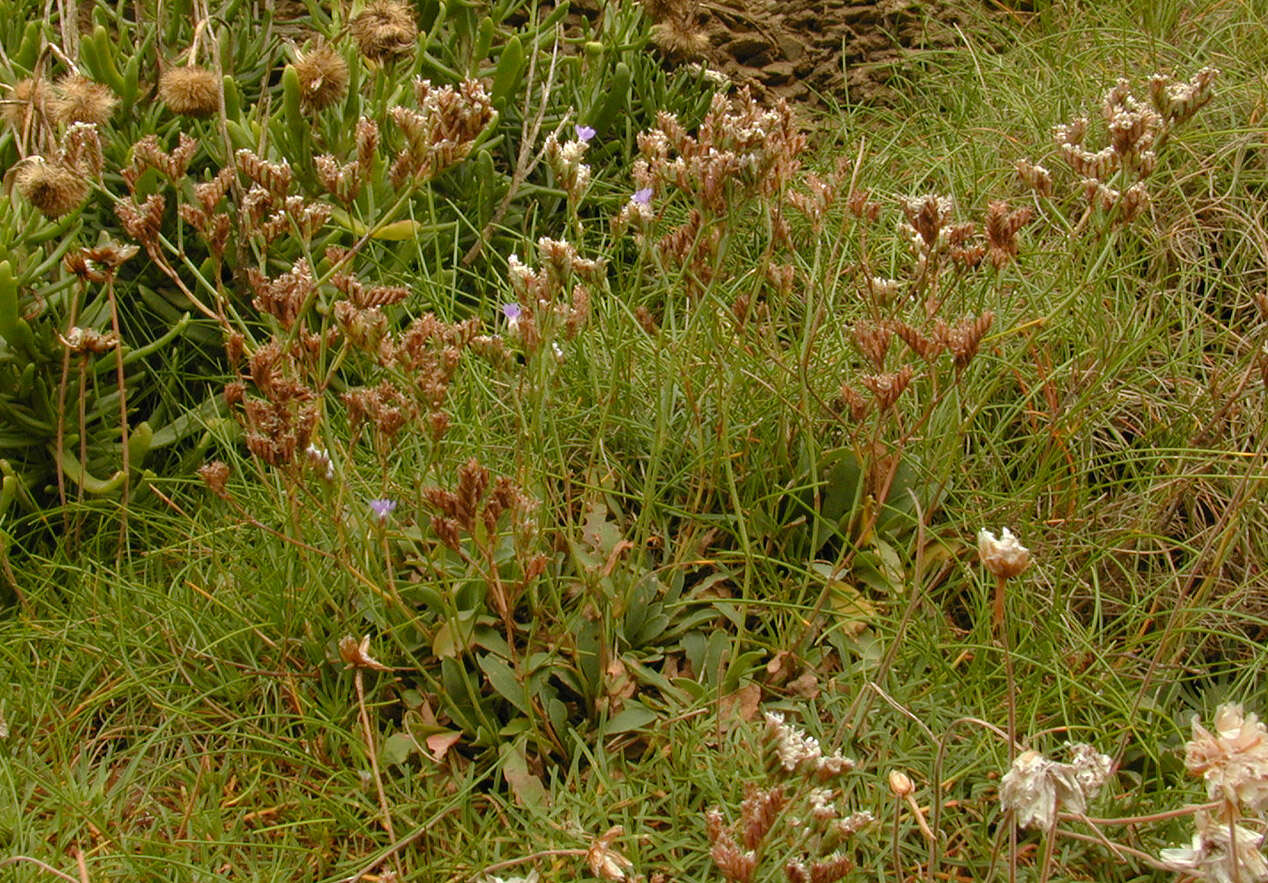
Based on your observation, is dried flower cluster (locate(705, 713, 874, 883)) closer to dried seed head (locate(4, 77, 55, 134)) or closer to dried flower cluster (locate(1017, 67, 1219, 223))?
dried flower cluster (locate(1017, 67, 1219, 223))

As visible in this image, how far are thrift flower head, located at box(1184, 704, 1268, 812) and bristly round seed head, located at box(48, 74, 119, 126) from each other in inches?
88.5

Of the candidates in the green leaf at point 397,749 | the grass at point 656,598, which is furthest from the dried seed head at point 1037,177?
the green leaf at point 397,749

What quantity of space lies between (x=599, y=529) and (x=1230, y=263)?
1.80 meters

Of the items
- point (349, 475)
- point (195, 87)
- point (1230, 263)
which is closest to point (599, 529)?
point (349, 475)

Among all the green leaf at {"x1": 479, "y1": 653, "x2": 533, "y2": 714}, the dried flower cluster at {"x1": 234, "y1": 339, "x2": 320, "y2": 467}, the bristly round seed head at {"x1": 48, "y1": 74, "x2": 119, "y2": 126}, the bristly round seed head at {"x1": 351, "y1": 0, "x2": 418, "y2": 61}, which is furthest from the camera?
the bristly round seed head at {"x1": 351, "y1": 0, "x2": 418, "y2": 61}

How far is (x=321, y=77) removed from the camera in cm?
258

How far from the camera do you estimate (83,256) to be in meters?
2.21

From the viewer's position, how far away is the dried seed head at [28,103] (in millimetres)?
2336

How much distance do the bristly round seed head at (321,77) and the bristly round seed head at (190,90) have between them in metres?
0.19

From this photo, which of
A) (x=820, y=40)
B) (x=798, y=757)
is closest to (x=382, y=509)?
(x=798, y=757)

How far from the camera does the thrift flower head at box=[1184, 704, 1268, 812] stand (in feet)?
4.00

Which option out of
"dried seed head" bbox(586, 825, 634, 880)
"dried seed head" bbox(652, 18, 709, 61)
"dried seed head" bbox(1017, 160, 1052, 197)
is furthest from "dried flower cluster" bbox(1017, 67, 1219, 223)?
"dried seed head" bbox(652, 18, 709, 61)

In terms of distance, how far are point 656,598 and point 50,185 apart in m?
1.32

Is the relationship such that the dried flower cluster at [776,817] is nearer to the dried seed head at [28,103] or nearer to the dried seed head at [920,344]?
the dried seed head at [920,344]
